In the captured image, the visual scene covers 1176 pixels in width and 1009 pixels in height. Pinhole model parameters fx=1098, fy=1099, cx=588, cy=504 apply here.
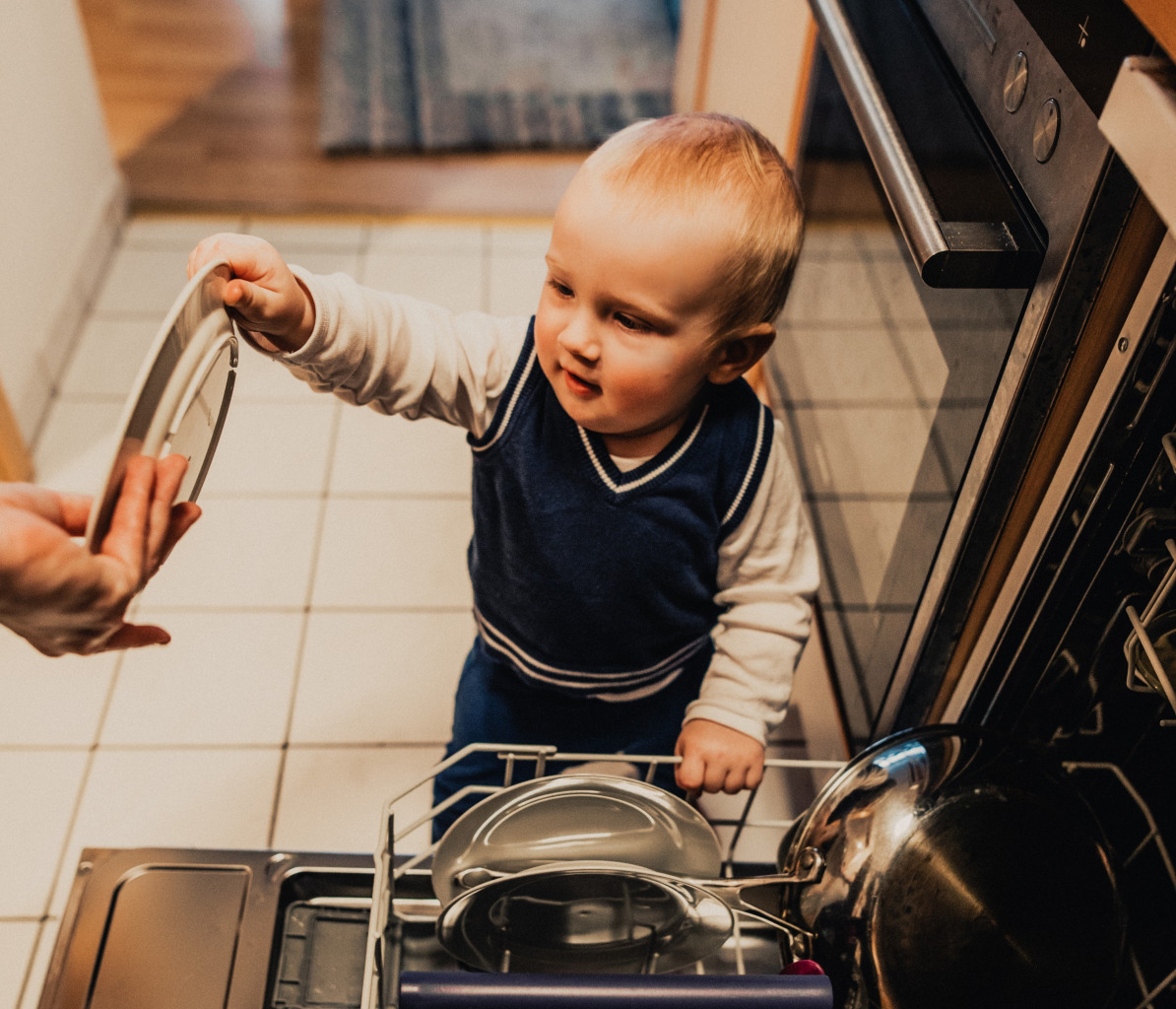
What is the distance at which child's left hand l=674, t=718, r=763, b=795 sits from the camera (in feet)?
2.66

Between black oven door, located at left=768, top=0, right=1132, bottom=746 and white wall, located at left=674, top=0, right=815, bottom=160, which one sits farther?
white wall, located at left=674, top=0, right=815, bottom=160

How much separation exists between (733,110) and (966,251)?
120cm

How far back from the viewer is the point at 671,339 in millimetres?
693

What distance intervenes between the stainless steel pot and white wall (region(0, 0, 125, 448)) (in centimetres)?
131

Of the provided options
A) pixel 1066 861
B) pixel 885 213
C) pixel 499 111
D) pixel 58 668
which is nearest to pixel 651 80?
pixel 499 111

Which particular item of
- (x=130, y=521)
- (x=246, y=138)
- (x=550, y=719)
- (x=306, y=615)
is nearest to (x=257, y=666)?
(x=306, y=615)

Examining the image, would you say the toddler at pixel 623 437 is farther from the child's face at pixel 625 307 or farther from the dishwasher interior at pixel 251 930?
the dishwasher interior at pixel 251 930

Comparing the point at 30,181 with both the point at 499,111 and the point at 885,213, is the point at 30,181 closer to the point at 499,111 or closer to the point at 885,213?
the point at 499,111

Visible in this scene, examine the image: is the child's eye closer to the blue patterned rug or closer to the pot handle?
the pot handle

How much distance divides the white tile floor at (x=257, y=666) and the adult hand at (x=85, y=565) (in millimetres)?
724

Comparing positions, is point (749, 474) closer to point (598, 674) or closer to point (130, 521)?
point (598, 674)

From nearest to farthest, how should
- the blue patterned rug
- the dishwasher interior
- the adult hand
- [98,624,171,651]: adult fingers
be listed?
1. the adult hand
2. [98,624,171,651]: adult fingers
3. the dishwasher interior
4. the blue patterned rug

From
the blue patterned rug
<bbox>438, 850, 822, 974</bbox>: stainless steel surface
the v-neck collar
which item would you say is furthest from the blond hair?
the blue patterned rug

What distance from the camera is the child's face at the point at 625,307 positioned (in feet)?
2.15
